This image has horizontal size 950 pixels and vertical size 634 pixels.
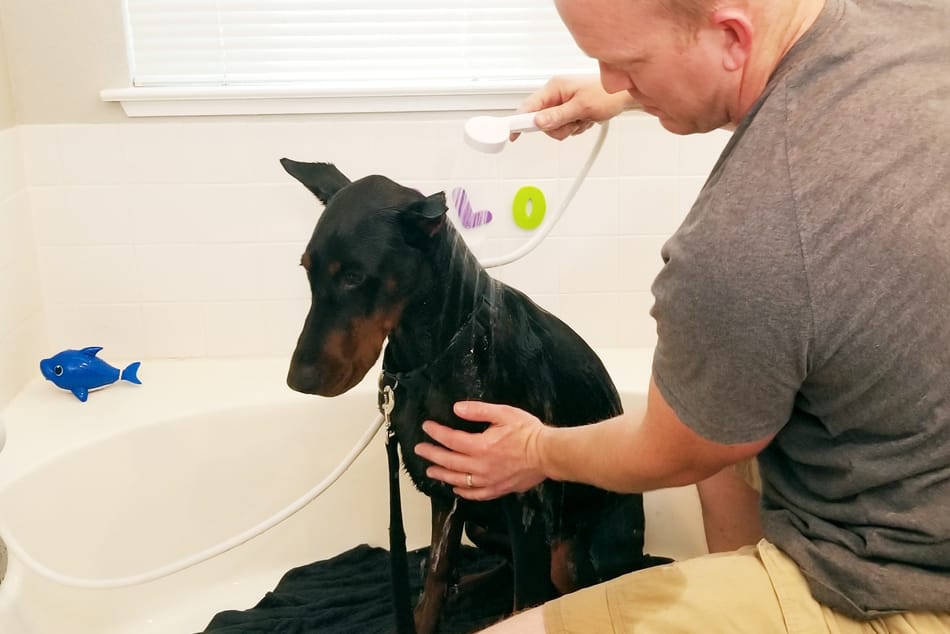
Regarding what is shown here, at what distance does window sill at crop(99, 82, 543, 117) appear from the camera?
171cm

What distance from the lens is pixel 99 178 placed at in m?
1.77

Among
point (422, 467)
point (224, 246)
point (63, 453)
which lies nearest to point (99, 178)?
point (224, 246)

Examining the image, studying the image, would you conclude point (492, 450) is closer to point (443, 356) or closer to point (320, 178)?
point (443, 356)

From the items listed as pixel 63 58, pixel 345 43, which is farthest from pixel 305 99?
pixel 63 58

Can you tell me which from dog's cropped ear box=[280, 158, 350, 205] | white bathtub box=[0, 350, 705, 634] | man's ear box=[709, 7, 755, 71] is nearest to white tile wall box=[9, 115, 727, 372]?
white bathtub box=[0, 350, 705, 634]

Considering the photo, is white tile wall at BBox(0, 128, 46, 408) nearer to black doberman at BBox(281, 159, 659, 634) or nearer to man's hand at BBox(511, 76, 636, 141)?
black doberman at BBox(281, 159, 659, 634)

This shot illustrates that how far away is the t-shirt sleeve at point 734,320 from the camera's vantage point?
0.79 metres

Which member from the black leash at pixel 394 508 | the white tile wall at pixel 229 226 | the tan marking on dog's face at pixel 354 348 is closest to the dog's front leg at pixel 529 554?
the black leash at pixel 394 508

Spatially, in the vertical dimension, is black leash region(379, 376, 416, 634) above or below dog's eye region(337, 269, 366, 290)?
below

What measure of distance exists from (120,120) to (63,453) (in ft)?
1.97

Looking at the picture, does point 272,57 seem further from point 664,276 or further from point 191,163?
point 664,276

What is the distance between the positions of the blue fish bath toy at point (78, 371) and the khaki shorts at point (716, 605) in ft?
3.36

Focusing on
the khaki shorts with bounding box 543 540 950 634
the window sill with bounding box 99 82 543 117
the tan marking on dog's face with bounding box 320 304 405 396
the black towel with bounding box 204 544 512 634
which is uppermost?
the window sill with bounding box 99 82 543 117

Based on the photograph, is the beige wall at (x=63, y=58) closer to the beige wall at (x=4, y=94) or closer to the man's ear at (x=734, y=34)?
the beige wall at (x=4, y=94)
